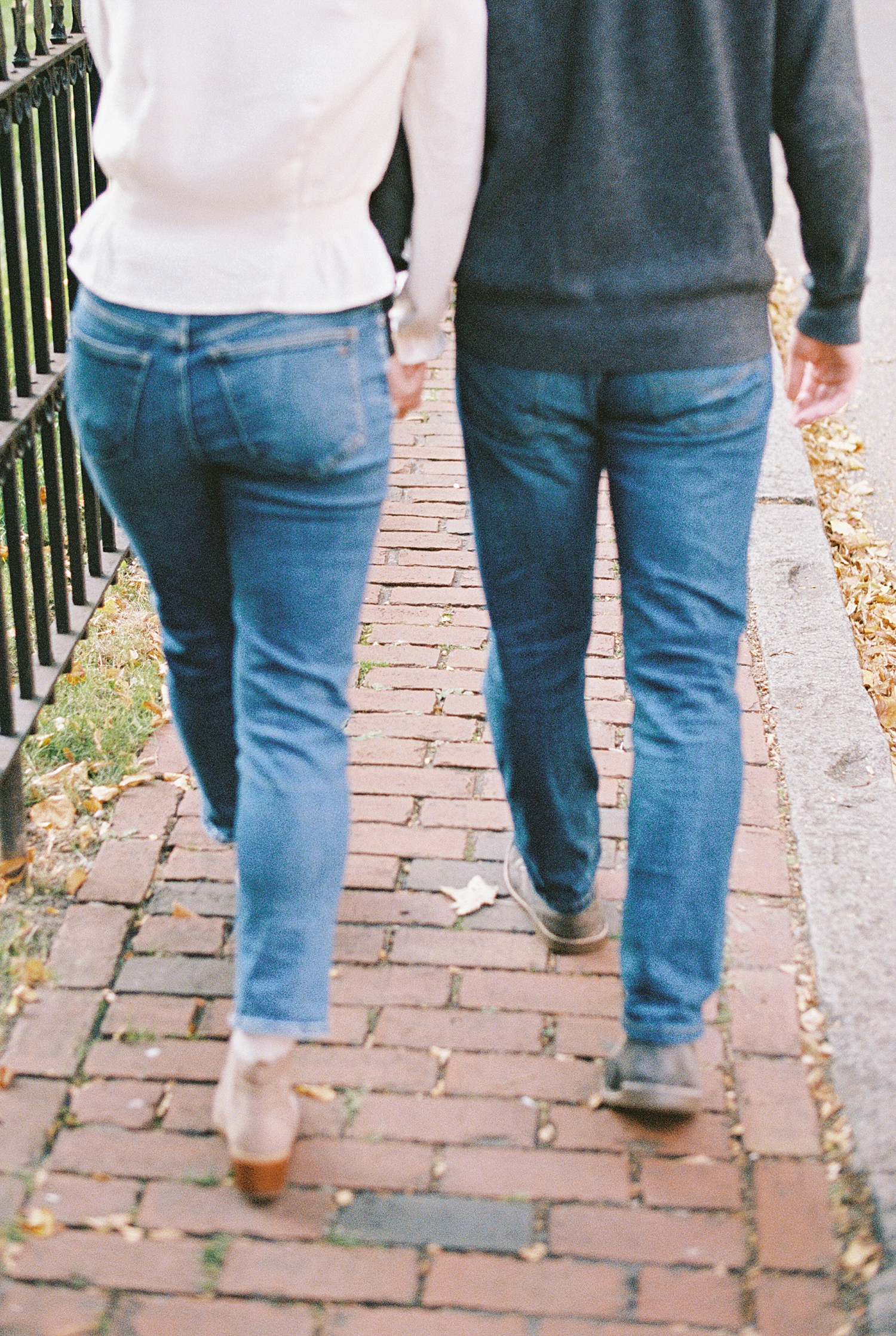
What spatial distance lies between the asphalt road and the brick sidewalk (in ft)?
7.65

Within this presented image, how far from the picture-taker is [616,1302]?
6.61ft

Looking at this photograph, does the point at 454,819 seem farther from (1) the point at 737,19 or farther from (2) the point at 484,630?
(1) the point at 737,19

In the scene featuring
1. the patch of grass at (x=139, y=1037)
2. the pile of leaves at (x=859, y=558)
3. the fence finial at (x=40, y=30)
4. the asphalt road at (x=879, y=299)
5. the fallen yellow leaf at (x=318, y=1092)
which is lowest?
the asphalt road at (x=879, y=299)

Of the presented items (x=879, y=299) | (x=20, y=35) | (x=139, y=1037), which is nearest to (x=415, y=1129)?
(x=139, y=1037)

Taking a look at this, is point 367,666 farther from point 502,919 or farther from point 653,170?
point 653,170

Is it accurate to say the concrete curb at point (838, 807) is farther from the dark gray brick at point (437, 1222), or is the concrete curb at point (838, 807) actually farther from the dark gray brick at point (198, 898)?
the dark gray brick at point (198, 898)

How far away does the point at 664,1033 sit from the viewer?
226cm

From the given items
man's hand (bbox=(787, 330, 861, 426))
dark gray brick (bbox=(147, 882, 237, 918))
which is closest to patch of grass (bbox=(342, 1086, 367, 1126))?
dark gray brick (bbox=(147, 882, 237, 918))

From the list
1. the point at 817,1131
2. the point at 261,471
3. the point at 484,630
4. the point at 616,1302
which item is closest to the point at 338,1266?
the point at 616,1302

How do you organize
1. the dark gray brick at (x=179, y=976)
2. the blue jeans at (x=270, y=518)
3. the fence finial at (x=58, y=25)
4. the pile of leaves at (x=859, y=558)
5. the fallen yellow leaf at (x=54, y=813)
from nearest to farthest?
the blue jeans at (x=270, y=518) < the dark gray brick at (x=179, y=976) < the fallen yellow leaf at (x=54, y=813) < the fence finial at (x=58, y=25) < the pile of leaves at (x=859, y=558)

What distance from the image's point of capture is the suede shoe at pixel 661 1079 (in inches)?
89.1

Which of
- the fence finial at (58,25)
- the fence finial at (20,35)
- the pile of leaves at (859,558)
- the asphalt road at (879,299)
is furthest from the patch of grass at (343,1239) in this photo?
the asphalt road at (879,299)

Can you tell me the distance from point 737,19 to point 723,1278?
1686mm

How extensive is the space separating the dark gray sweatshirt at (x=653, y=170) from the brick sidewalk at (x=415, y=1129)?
1.13m
